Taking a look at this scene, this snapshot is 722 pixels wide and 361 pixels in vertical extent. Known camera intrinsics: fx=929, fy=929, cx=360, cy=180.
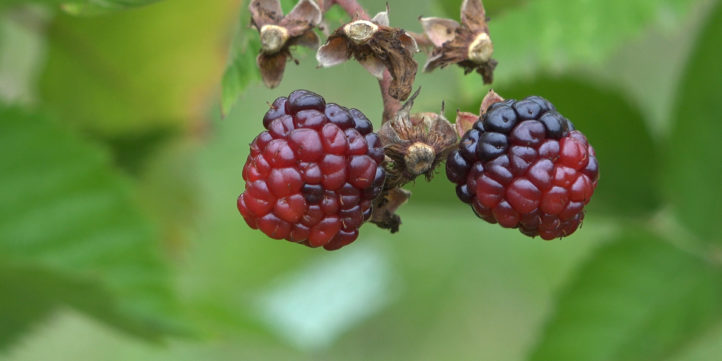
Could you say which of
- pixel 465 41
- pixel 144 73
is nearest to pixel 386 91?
pixel 465 41

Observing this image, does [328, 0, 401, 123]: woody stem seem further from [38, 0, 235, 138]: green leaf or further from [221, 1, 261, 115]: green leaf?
[38, 0, 235, 138]: green leaf

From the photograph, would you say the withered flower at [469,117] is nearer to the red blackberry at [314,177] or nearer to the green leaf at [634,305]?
the red blackberry at [314,177]

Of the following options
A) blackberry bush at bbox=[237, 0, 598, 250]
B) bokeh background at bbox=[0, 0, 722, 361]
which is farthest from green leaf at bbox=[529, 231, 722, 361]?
blackberry bush at bbox=[237, 0, 598, 250]

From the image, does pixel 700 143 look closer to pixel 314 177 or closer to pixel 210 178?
pixel 314 177

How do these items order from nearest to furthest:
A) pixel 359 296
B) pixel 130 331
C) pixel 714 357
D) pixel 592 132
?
pixel 130 331
pixel 592 132
pixel 714 357
pixel 359 296

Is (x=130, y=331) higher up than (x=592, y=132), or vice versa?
(x=592, y=132)

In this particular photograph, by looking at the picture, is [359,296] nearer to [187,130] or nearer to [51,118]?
[187,130]

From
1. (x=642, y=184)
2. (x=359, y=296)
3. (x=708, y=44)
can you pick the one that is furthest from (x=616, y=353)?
(x=359, y=296)
